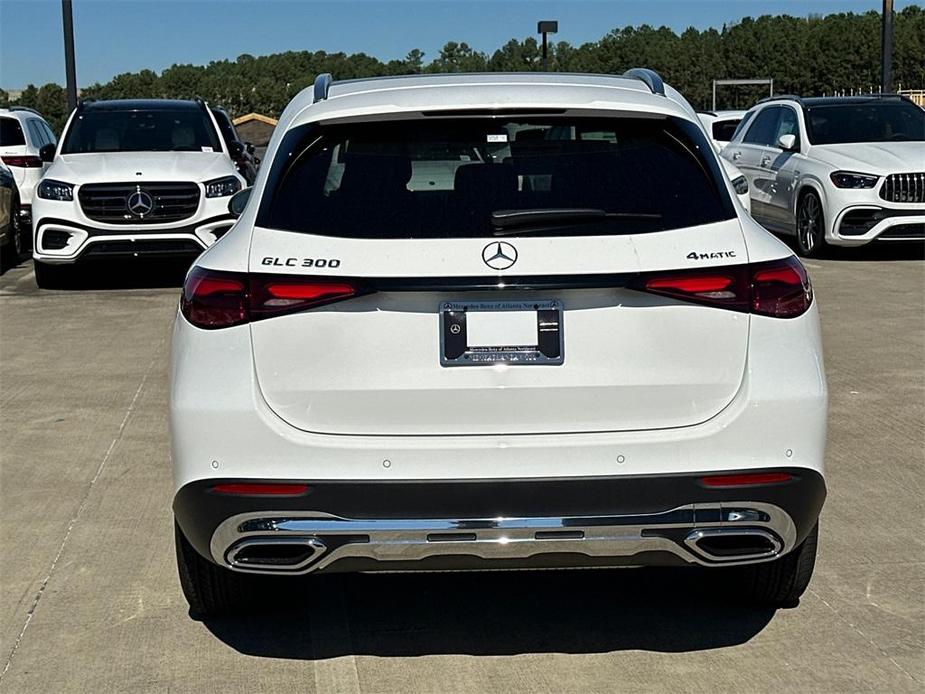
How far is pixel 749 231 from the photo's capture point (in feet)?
12.8

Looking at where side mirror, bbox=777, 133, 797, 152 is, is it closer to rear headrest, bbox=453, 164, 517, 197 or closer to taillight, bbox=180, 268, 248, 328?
rear headrest, bbox=453, 164, 517, 197

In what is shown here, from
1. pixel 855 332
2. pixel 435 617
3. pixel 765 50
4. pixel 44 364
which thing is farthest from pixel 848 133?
pixel 765 50

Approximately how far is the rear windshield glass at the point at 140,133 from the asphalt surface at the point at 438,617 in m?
7.55

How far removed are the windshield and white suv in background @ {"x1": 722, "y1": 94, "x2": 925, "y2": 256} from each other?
11 millimetres

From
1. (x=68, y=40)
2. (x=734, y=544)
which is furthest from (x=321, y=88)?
(x=68, y=40)

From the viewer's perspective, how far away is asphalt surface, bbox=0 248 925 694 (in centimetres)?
412

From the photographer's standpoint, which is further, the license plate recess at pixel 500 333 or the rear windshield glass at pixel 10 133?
the rear windshield glass at pixel 10 133

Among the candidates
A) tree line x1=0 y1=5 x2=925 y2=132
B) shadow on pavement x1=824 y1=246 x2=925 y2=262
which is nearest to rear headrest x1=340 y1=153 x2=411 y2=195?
shadow on pavement x1=824 y1=246 x2=925 y2=262

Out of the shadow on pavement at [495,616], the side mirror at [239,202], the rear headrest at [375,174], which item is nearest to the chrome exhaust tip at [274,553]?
the shadow on pavement at [495,616]

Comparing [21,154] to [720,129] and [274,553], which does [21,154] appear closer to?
[720,129]

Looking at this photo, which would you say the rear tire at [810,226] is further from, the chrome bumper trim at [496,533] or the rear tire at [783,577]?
the chrome bumper trim at [496,533]

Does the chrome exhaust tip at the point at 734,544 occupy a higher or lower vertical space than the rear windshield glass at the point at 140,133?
lower

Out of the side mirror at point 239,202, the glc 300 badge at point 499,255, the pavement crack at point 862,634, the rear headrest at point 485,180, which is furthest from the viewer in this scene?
the side mirror at point 239,202

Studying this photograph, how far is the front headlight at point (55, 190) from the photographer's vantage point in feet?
42.4
